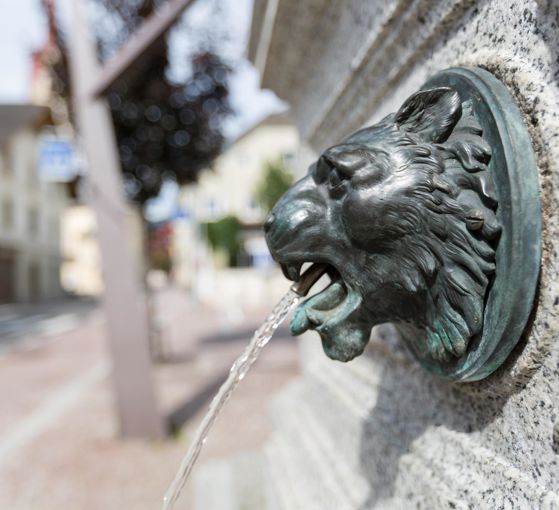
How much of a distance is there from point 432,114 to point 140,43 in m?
3.68

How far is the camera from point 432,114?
3.31ft

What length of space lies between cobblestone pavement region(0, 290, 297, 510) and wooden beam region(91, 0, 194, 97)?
2911mm

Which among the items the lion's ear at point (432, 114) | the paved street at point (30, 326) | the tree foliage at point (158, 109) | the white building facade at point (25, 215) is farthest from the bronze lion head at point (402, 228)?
the white building facade at point (25, 215)

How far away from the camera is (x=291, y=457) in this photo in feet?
7.34

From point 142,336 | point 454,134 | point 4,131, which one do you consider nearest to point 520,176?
point 454,134

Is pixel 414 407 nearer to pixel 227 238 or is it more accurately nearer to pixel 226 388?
pixel 226 388

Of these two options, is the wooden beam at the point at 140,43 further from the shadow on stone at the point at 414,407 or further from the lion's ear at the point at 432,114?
the lion's ear at the point at 432,114

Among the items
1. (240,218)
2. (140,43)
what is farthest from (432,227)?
(240,218)

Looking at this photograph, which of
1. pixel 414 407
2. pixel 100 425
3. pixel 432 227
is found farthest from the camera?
pixel 100 425

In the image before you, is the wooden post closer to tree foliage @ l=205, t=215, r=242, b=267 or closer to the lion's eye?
the lion's eye

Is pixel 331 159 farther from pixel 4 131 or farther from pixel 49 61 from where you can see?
pixel 4 131

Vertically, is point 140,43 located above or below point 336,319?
above

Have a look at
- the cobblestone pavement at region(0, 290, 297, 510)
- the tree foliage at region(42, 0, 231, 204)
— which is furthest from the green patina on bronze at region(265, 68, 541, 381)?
the tree foliage at region(42, 0, 231, 204)

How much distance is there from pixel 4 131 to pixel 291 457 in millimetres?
25198
